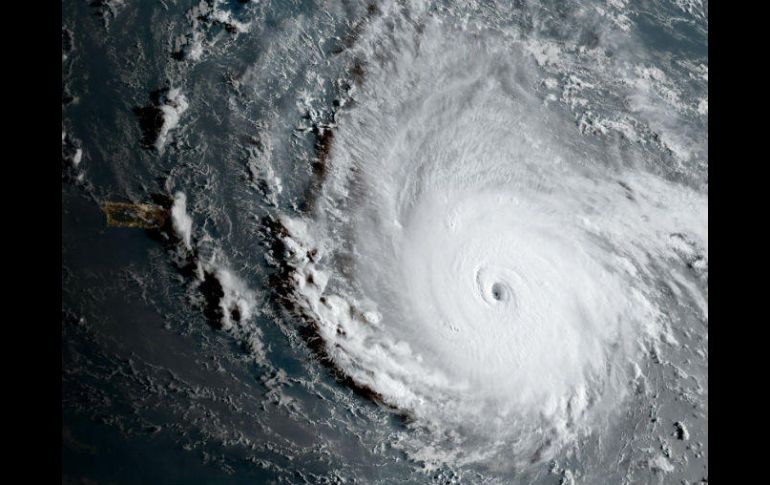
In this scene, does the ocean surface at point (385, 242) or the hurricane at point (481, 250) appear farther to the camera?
the hurricane at point (481, 250)

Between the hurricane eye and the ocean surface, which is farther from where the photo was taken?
the hurricane eye

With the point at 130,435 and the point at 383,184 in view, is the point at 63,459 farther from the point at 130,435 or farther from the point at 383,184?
the point at 383,184

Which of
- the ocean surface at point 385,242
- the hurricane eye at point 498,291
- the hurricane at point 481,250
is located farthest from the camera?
the hurricane eye at point 498,291

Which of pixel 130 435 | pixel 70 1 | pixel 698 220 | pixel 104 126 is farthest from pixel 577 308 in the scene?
pixel 70 1

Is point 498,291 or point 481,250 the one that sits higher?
point 481,250

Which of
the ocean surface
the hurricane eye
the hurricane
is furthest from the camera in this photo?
the hurricane eye

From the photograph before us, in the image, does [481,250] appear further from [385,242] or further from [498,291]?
[385,242]

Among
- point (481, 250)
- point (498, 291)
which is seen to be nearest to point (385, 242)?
point (481, 250)

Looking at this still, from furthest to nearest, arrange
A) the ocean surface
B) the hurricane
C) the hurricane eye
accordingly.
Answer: the hurricane eye, the hurricane, the ocean surface
